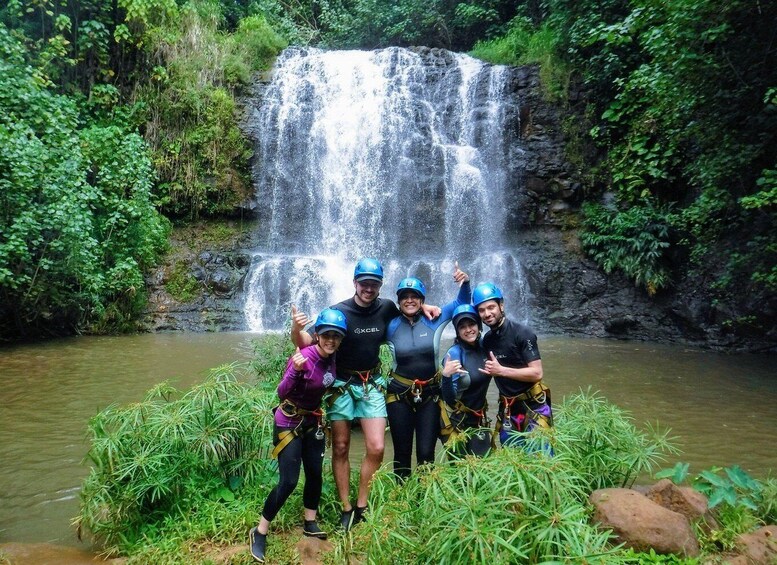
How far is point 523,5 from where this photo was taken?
19609 millimetres

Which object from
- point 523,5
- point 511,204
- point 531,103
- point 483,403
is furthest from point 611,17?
point 483,403

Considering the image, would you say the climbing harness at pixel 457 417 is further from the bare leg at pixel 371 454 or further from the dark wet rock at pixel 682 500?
the dark wet rock at pixel 682 500

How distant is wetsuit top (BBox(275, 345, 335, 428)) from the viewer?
3.37m

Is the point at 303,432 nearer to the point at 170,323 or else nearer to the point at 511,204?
the point at 170,323

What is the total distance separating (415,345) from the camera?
3732 mm

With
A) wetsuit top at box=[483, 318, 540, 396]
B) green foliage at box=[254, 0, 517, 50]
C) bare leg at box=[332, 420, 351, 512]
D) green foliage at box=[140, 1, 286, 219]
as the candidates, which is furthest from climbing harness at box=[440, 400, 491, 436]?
green foliage at box=[254, 0, 517, 50]

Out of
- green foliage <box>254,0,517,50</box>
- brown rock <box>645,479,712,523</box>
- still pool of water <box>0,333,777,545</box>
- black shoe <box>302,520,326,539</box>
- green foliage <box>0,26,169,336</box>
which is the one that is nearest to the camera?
brown rock <box>645,479,712,523</box>

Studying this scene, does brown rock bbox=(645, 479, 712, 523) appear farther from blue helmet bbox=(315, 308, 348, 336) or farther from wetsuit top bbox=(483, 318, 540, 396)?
blue helmet bbox=(315, 308, 348, 336)

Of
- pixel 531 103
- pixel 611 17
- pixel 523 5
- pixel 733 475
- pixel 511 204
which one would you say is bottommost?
pixel 733 475

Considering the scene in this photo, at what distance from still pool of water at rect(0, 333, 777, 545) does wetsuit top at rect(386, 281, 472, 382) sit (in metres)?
1.88

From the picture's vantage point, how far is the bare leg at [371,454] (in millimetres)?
3553

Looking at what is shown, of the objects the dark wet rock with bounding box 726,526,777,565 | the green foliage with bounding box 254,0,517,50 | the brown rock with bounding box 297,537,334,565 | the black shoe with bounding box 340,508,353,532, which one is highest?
the green foliage with bounding box 254,0,517,50

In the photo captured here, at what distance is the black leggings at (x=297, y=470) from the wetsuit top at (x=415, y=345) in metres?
0.74

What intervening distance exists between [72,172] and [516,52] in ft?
44.1
